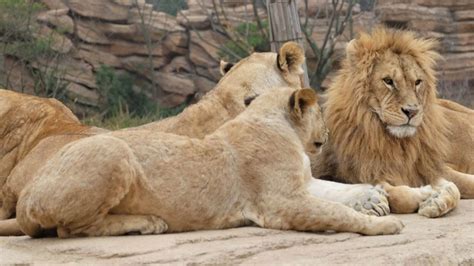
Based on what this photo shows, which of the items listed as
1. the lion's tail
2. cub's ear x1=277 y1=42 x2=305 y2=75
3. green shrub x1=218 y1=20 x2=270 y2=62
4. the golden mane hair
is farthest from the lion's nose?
green shrub x1=218 y1=20 x2=270 y2=62

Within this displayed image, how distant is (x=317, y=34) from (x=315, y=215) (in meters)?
13.3

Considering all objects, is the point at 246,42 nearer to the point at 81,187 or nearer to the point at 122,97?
the point at 122,97

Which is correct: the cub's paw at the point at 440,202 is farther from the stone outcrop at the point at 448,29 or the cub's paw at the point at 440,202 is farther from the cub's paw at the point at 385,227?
the stone outcrop at the point at 448,29

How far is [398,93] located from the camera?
5977mm

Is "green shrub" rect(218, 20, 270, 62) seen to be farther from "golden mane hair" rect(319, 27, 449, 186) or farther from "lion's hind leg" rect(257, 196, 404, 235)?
"lion's hind leg" rect(257, 196, 404, 235)

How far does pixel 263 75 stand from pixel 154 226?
195 centimetres

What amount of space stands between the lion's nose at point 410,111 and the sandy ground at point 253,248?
3.65 feet

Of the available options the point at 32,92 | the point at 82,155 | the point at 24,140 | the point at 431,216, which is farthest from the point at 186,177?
the point at 32,92

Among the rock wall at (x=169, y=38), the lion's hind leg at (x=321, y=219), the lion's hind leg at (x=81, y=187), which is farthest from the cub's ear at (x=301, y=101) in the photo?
the rock wall at (x=169, y=38)

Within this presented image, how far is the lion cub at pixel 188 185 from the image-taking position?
4633 millimetres

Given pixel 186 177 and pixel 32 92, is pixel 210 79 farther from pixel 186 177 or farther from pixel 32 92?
pixel 186 177

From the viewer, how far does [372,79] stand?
6129 millimetres

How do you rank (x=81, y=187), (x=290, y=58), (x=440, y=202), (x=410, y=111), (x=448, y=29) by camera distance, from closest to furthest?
(x=81, y=187) → (x=440, y=202) → (x=410, y=111) → (x=290, y=58) → (x=448, y=29)

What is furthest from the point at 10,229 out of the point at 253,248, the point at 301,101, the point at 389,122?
the point at 389,122
